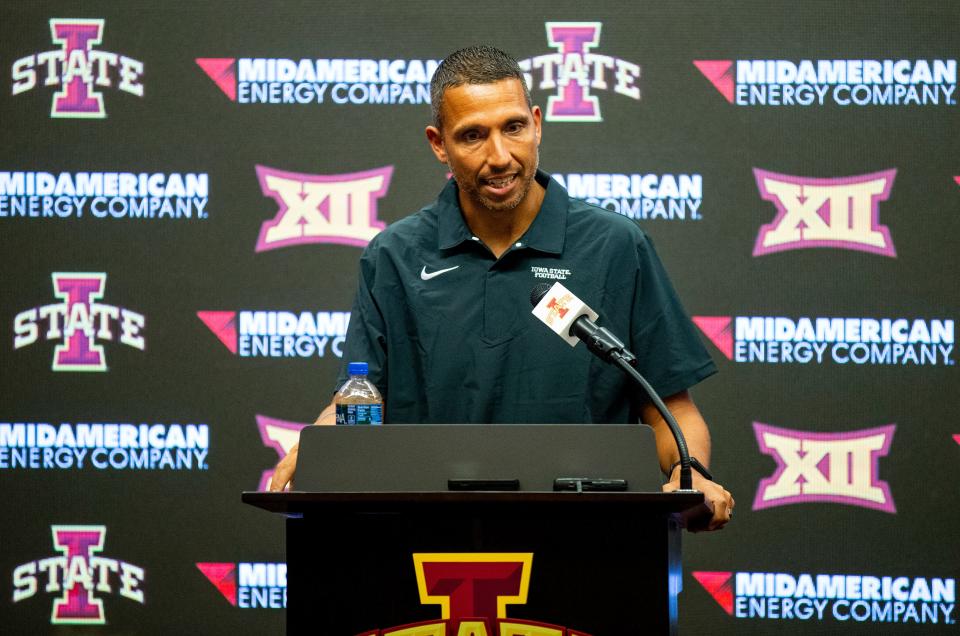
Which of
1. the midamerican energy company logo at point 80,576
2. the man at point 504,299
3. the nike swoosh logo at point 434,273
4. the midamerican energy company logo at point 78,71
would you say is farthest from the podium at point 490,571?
the midamerican energy company logo at point 78,71

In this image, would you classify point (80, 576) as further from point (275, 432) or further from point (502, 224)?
point (502, 224)

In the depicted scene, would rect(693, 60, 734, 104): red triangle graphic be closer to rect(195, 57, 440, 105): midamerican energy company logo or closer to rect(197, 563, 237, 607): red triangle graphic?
rect(195, 57, 440, 105): midamerican energy company logo

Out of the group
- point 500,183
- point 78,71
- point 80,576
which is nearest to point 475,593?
point 500,183

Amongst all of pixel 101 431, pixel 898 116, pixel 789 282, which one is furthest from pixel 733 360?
pixel 101 431

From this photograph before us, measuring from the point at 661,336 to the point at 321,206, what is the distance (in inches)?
70.1

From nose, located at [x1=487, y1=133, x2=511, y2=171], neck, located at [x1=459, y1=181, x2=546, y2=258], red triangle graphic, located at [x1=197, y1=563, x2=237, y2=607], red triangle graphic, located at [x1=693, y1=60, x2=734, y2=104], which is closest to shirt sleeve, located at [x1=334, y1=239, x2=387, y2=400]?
neck, located at [x1=459, y1=181, x2=546, y2=258]

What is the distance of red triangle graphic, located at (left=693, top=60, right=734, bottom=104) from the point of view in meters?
3.54

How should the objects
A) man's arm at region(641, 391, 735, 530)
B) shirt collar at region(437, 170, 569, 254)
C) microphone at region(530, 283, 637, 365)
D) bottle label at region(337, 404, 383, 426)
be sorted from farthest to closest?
shirt collar at region(437, 170, 569, 254) → man's arm at region(641, 391, 735, 530) → bottle label at region(337, 404, 383, 426) → microphone at region(530, 283, 637, 365)

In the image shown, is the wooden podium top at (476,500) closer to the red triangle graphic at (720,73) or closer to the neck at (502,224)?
the neck at (502,224)

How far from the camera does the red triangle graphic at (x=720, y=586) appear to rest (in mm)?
3477

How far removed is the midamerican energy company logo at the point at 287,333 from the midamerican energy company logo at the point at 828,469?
143cm

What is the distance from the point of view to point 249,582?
355 centimetres

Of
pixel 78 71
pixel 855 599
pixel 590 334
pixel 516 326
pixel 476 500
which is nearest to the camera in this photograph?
pixel 476 500

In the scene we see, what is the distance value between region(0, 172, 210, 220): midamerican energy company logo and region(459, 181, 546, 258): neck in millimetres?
1785
